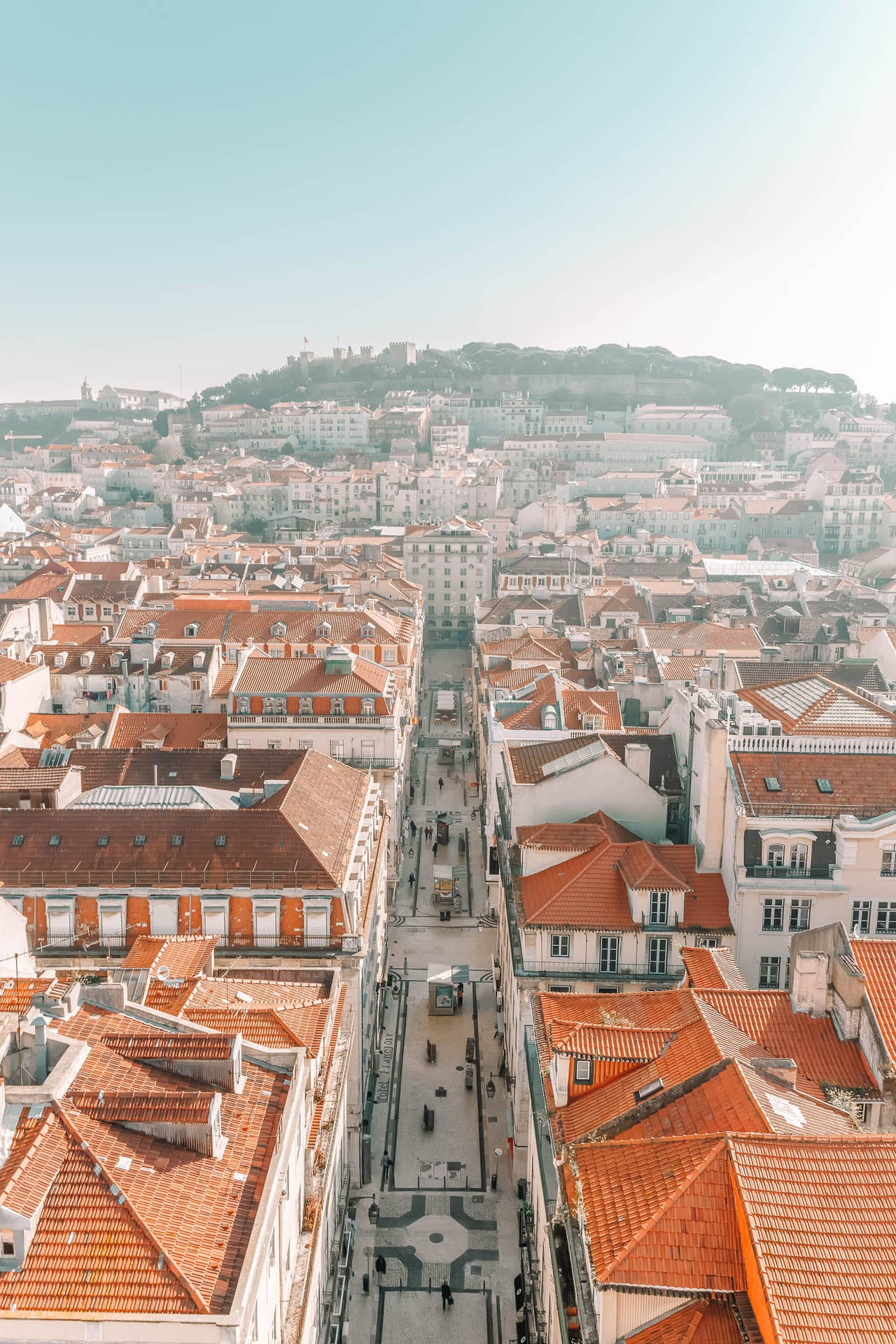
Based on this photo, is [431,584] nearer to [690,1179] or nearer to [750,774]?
[750,774]

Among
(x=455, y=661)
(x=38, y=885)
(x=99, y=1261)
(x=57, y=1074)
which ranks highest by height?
(x=57, y=1074)

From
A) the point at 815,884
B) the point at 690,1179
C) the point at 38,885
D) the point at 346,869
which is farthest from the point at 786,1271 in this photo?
the point at 38,885

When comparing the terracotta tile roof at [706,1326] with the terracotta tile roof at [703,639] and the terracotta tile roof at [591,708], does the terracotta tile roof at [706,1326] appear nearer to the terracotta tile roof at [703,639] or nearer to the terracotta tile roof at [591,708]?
the terracotta tile roof at [591,708]

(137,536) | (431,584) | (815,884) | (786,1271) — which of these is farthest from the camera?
(137,536)

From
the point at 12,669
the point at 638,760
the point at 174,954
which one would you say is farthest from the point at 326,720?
the point at 174,954

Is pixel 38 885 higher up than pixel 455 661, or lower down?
higher up

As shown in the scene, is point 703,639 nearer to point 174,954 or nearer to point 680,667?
point 680,667

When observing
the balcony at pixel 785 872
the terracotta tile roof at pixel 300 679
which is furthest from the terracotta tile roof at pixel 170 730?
the balcony at pixel 785 872
